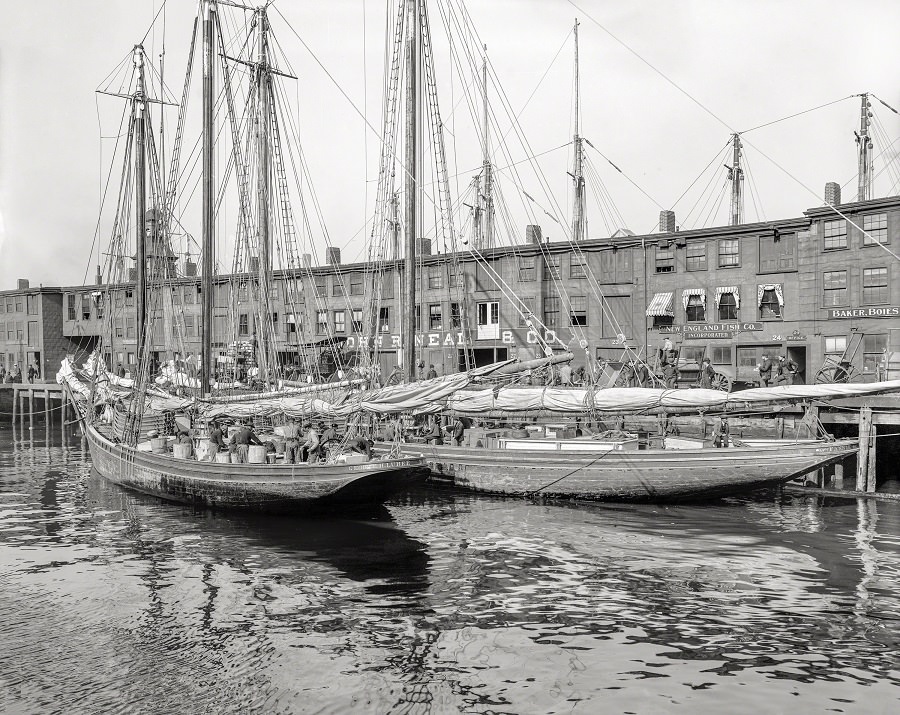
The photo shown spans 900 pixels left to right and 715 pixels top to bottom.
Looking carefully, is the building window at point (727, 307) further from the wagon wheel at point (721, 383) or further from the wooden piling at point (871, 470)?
the wooden piling at point (871, 470)

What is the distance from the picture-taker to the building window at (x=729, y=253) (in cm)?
4475

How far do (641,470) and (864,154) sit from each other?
107 ft

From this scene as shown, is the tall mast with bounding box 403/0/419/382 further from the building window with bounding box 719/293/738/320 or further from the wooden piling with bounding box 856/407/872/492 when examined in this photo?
the building window with bounding box 719/293/738/320

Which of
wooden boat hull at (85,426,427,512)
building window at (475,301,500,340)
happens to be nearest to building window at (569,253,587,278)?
building window at (475,301,500,340)

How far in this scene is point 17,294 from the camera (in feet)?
255

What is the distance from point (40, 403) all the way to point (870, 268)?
2699 inches

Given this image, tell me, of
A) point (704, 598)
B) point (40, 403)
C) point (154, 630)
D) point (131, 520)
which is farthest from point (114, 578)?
point (40, 403)

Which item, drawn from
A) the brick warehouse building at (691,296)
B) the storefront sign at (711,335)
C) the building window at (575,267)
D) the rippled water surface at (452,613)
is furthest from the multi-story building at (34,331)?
the storefront sign at (711,335)

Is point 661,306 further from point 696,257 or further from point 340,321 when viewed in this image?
point 340,321

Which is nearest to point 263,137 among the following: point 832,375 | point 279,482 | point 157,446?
point 157,446

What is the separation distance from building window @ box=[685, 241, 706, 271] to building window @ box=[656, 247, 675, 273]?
2.81ft

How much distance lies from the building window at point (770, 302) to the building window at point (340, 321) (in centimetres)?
3087

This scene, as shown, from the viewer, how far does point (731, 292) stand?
44.6 meters

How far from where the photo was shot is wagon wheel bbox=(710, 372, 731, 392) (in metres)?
31.8
